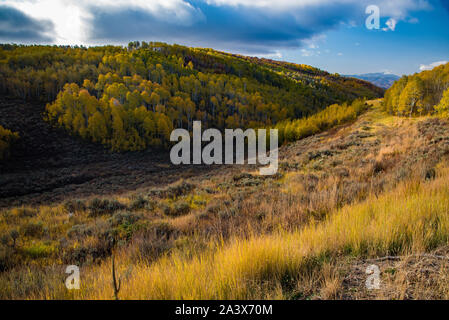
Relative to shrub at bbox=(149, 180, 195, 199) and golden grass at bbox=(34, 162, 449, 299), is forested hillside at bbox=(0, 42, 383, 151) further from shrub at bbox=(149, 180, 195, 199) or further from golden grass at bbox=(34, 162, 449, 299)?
golden grass at bbox=(34, 162, 449, 299)

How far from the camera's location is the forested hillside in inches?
2306

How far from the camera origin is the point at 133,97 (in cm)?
6341

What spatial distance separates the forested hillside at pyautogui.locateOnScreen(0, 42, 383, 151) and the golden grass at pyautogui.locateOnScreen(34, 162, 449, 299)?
58.3m

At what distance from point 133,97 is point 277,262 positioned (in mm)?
69594

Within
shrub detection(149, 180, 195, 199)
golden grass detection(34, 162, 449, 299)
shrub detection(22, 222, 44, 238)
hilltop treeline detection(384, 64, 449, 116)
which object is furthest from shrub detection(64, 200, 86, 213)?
hilltop treeline detection(384, 64, 449, 116)

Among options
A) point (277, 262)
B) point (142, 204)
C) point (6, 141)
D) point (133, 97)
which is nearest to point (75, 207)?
point (142, 204)

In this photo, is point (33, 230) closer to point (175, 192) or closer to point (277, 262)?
point (175, 192)

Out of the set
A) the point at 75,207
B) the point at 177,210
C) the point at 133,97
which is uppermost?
the point at 133,97

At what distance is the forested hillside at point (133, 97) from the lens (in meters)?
58.6

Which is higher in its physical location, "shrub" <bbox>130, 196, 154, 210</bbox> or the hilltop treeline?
the hilltop treeline

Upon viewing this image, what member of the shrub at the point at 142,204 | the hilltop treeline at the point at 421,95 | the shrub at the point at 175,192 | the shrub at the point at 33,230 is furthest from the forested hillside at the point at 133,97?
the shrub at the point at 33,230

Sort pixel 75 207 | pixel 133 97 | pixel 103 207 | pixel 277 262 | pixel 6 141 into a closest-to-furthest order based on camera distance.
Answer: pixel 277 262 < pixel 103 207 < pixel 75 207 < pixel 6 141 < pixel 133 97

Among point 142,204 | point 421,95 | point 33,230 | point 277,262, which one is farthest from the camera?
point 421,95

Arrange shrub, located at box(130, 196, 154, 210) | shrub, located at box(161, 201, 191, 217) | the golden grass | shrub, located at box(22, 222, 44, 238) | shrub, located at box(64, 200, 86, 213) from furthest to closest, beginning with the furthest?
shrub, located at box(64, 200, 86, 213) < shrub, located at box(130, 196, 154, 210) < shrub, located at box(161, 201, 191, 217) < shrub, located at box(22, 222, 44, 238) < the golden grass
